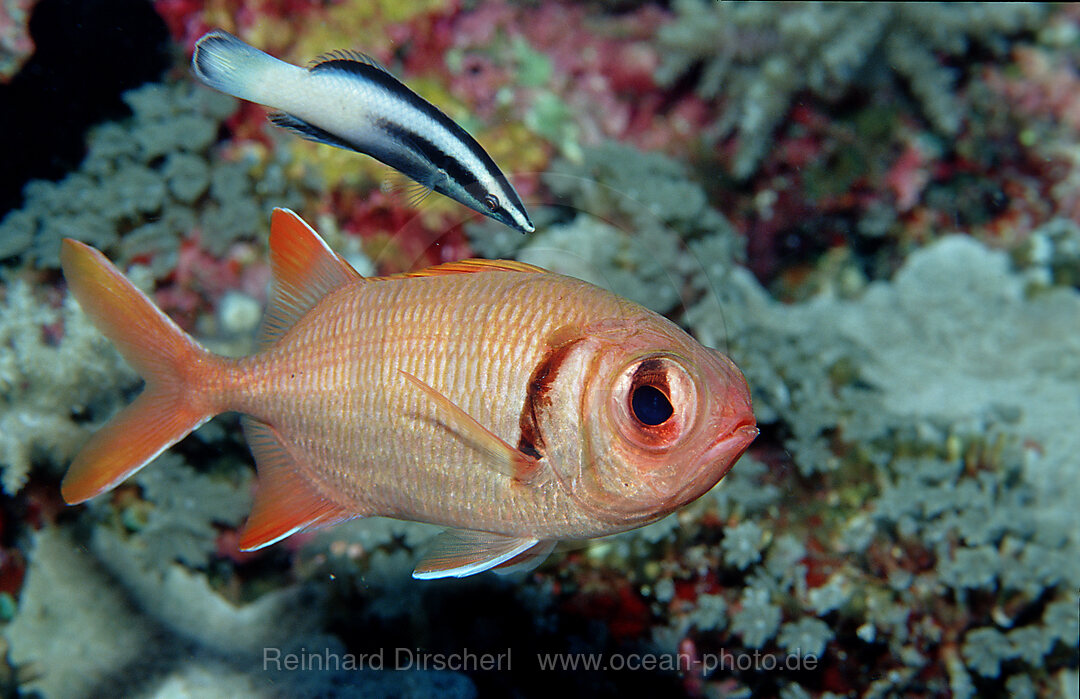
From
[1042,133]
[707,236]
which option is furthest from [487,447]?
[1042,133]

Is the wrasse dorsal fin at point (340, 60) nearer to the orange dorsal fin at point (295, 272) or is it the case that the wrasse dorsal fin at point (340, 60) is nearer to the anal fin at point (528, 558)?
the orange dorsal fin at point (295, 272)

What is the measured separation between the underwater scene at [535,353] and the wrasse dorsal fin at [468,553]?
16mm

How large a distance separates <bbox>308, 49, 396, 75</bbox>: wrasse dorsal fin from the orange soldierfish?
0.51 meters

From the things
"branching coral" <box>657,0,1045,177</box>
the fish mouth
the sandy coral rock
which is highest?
"branching coral" <box>657,0,1045,177</box>

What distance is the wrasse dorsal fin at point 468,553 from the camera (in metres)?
1.59

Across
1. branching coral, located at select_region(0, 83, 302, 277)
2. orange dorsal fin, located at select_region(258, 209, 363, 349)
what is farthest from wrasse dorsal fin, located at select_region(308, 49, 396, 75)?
branching coral, located at select_region(0, 83, 302, 277)

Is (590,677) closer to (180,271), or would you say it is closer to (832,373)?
(832,373)

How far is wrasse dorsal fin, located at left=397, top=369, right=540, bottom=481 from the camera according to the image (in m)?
1.48

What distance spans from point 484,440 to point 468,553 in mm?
382

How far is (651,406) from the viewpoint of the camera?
1.49m

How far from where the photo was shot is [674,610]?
279 centimetres

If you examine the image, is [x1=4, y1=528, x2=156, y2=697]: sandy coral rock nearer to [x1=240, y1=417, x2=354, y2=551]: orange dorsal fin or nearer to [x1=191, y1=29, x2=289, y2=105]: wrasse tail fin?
[x1=240, y1=417, x2=354, y2=551]: orange dorsal fin

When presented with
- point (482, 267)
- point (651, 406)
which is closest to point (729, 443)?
point (651, 406)

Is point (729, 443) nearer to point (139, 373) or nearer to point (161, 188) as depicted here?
point (139, 373)
